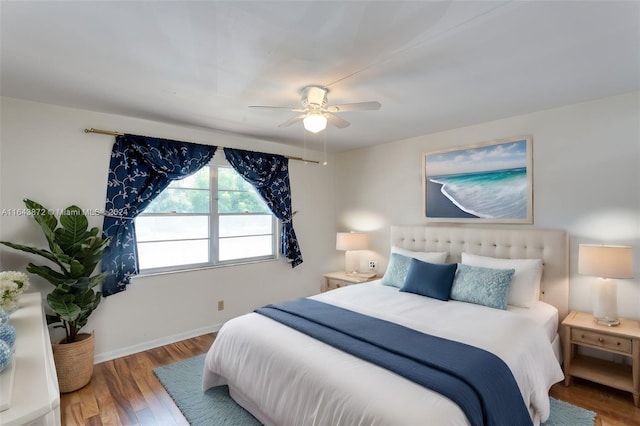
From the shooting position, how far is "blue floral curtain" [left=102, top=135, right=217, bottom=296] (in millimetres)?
3053

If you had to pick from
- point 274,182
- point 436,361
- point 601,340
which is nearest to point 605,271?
point 601,340

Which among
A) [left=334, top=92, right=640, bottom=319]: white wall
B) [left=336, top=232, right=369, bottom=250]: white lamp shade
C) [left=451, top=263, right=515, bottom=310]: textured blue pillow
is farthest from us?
[left=336, top=232, right=369, bottom=250]: white lamp shade

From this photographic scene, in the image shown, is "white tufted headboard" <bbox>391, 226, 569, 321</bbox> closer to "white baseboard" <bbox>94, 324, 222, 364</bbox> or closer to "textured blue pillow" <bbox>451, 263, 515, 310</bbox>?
"textured blue pillow" <bbox>451, 263, 515, 310</bbox>

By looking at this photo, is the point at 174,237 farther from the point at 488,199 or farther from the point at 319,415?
the point at 488,199

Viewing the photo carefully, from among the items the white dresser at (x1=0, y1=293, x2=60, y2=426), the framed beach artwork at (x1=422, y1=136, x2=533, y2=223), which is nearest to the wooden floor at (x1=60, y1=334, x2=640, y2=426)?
the white dresser at (x1=0, y1=293, x2=60, y2=426)

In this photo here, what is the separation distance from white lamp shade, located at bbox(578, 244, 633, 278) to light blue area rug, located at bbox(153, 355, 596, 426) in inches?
40.4

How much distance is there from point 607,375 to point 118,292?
438cm

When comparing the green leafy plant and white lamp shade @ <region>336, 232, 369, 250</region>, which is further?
white lamp shade @ <region>336, 232, 369, 250</region>

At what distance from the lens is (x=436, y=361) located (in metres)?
1.71

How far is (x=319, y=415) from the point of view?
160 centimetres

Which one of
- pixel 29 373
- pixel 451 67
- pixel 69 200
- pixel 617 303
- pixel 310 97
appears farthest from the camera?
pixel 69 200

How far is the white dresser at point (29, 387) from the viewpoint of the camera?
1009mm

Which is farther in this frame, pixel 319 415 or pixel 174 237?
pixel 174 237

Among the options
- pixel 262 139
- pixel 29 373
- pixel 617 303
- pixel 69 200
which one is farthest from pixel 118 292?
pixel 617 303
